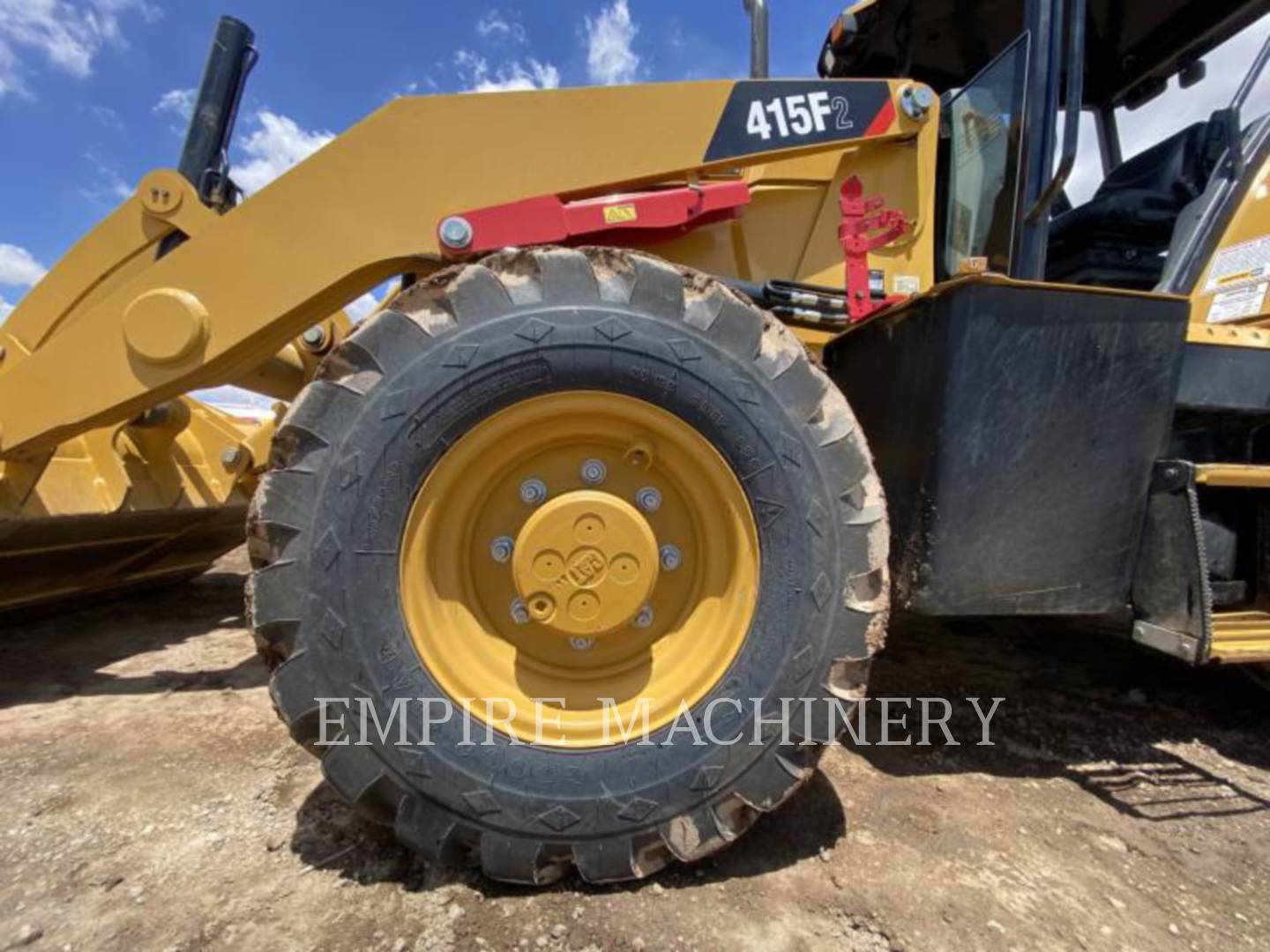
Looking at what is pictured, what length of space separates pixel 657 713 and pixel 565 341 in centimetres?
90

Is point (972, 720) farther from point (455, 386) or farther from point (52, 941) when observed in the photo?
point (52, 941)

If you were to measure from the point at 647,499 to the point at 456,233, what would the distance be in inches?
38.0

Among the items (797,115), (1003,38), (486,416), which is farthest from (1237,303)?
(486,416)

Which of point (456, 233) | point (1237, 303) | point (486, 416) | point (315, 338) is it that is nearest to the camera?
point (486, 416)

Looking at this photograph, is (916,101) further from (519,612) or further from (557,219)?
(519,612)

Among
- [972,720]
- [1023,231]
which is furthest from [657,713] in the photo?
[1023,231]

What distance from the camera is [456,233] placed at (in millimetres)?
1971

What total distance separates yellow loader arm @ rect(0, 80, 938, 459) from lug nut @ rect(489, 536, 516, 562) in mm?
885

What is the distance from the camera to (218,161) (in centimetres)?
279

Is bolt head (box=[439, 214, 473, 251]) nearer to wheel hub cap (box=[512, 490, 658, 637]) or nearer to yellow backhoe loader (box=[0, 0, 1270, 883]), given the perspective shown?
yellow backhoe loader (box=[0, 0, 1270, 883])

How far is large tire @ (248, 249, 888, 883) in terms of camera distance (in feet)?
4.90

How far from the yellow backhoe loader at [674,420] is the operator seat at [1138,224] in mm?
246

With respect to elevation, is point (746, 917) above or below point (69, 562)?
below

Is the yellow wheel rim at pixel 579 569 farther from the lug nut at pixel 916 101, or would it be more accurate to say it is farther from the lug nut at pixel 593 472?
the lug nut at pixel 916 101
